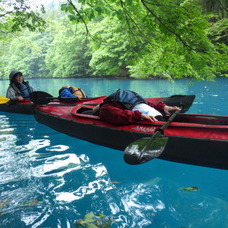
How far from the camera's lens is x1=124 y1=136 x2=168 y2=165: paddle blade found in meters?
2.19

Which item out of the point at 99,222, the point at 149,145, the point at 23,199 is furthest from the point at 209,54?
the point at 23,199

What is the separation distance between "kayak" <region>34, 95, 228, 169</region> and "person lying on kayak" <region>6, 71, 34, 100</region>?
297cm

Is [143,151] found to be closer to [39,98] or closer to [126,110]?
[126,110]

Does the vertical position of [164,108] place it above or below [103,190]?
above

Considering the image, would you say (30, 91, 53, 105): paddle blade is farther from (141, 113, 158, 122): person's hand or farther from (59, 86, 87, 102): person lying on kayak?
(141, 113, 158, 122): person's hand

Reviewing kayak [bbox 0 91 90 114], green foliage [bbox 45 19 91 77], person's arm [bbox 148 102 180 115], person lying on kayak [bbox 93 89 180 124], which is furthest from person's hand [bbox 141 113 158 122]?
green foliage [bbox 45 19 91 77]

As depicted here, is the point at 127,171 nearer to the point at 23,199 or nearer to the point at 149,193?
the point at 149,193

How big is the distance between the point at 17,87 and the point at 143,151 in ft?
21.6

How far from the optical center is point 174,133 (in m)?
3.21

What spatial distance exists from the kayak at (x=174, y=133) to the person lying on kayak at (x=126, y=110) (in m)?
0.11

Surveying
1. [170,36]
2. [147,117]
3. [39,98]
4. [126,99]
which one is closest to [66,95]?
[39,98]

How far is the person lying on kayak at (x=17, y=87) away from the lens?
7.28 metres

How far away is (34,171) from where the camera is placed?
3.50 meters

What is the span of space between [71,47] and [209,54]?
1240 inches
